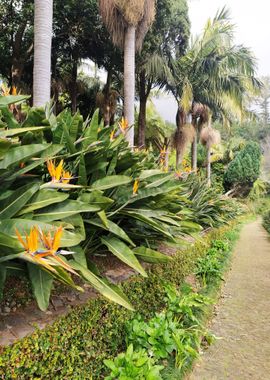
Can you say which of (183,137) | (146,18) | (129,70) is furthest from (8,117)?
(183,137)

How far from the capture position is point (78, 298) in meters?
2.13

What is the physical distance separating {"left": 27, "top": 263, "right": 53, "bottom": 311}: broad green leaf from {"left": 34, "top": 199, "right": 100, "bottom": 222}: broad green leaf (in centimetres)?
28

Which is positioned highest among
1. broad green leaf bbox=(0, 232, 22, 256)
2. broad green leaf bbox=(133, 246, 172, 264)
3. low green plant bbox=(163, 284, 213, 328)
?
broad green leaf bbox=(0, 232, 22, 256)

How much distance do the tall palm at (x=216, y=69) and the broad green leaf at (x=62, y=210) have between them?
10168 millimetres

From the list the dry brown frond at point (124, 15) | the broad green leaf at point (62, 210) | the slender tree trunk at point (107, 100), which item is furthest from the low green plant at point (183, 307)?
the slender tree trunk at point (107, 100)

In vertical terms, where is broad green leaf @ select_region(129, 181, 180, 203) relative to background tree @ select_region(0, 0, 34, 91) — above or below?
below

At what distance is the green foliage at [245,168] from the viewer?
21.6m

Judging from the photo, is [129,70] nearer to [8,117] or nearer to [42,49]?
A: [42,49]

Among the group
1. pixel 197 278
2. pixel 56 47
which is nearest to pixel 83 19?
pixel 56 47

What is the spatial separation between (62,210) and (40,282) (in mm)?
429

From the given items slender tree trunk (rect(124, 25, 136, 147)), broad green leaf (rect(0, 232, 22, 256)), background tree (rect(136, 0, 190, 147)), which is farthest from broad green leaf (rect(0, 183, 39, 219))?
background tree (rect(136, 0, 190, 147))

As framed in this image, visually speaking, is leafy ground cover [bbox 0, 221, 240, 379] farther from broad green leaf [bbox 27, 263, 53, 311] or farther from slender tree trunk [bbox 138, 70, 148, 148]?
slender tree trunk [bbox 138, 70, 148, 148]

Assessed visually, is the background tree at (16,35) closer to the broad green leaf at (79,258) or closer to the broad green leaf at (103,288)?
the broad green leaf at (79,258)

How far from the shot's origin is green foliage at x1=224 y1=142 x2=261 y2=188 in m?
21.6
